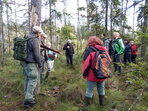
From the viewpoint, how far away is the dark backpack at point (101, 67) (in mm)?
3596

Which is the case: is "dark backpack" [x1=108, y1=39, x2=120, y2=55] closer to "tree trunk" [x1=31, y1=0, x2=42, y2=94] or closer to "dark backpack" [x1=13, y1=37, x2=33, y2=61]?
"tree trunk" [x1=31, y1=0, x2=42, y2=94]

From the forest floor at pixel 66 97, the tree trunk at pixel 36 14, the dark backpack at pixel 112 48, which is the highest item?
the tree trunk at pixel 36 14

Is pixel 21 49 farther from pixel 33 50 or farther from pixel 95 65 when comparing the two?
pixel 95 65

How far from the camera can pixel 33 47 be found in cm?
387

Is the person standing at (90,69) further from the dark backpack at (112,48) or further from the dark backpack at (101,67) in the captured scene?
the dark backpack at (112,48)

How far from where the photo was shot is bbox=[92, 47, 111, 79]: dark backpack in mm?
3596

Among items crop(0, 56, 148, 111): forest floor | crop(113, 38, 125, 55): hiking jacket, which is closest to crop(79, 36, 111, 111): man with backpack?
crop(0, 56, 148, 111): forest floor

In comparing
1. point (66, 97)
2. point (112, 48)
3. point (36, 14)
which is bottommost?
point (66, 97)

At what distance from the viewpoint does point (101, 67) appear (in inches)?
142

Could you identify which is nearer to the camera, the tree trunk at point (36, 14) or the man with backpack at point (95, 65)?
the man with backpack at point (95, 65)

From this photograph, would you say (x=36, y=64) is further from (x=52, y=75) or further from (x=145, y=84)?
(x=52, y=75)

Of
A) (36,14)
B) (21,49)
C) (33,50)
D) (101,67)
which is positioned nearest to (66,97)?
(101,67)

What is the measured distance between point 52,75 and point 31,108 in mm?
3326

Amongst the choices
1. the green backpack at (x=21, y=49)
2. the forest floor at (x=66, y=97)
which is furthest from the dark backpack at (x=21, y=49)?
the forest floor at (x=66, y=97)
